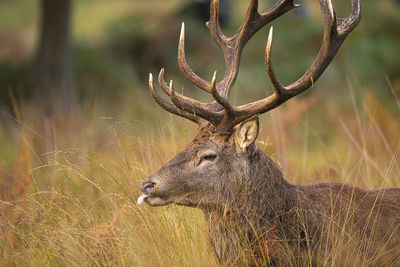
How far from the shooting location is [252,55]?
16.8 m

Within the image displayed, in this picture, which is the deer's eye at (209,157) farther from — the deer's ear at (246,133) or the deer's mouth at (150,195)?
the deer's mouth at (150,195)

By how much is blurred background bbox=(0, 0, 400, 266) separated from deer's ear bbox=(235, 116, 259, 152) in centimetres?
61

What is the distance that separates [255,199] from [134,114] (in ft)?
21.2

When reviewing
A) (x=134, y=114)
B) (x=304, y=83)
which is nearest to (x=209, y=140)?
(x=304, y=83)

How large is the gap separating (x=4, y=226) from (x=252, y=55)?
12.9 meters

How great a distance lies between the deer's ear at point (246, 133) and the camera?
418 cm

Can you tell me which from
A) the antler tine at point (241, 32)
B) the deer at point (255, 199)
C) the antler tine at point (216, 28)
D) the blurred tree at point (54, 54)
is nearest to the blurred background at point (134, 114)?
the blurred tree at point (54, 54)

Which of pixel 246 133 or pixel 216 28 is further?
pixel 216 28

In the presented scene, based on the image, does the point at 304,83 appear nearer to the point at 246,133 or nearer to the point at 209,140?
the point at 246,133

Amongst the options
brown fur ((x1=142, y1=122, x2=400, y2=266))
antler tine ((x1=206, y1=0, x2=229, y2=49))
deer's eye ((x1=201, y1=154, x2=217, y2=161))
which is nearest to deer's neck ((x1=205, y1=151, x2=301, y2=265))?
brown fur ((x1=142, y1=122, x2=400, y2=266))

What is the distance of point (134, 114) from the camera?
10.5m

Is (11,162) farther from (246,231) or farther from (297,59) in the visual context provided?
(297,59)

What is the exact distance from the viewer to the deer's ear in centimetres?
418

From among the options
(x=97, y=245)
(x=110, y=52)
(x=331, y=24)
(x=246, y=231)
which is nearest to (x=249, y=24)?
(x=331, y=24)
